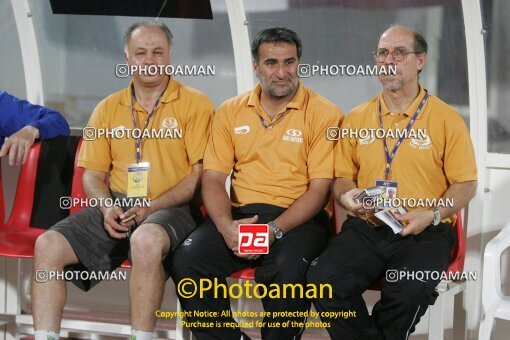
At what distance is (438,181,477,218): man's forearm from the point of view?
3.18 m

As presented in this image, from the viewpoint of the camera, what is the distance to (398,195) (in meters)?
3.28

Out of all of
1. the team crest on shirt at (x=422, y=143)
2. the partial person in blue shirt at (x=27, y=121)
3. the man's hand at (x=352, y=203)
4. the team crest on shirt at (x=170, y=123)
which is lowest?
the man's hand at (x=352, y=203)

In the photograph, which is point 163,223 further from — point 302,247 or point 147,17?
point 147,17

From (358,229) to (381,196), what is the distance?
20 centimetres

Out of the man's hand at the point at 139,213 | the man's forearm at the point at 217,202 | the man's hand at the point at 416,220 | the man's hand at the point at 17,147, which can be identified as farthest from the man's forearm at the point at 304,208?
the man's hand at the point at 17,147

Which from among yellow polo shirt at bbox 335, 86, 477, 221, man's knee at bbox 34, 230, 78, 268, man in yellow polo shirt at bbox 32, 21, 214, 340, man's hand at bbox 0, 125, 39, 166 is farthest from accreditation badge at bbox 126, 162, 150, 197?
yellow polo shirt at bbox 335, 86, 477, 221

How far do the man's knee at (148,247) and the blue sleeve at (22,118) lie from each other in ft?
3.10

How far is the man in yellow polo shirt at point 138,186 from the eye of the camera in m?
3.26

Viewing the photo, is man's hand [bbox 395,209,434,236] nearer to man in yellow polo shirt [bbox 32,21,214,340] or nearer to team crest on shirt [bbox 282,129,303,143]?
team crest on shirt [bbox 282,129,303,143]

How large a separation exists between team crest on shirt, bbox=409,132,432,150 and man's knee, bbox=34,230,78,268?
62.8 inches

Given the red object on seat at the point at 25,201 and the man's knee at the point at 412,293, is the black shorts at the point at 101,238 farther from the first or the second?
the man's knee at the point at 412,293

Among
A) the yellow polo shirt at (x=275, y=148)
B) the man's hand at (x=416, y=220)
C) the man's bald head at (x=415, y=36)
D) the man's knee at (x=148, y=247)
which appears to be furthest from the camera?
the yellow polo shirt at (x=275, y=148)

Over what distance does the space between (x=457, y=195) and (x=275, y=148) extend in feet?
2.76

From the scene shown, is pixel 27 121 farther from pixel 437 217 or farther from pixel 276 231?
pixel 437 217
